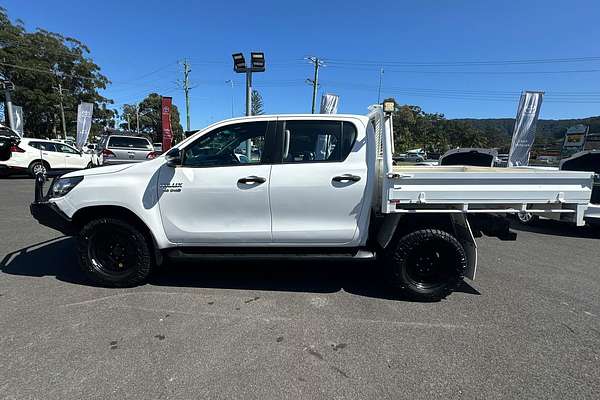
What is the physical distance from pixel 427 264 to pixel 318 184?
1525 mm

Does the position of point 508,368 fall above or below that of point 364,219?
below

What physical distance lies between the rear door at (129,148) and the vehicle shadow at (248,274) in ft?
31.9

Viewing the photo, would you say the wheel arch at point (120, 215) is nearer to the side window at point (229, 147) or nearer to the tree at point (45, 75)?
the side window at point (229, 147)

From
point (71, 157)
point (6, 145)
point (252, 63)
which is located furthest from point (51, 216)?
point (71, 157)

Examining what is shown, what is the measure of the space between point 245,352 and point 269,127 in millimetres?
2258

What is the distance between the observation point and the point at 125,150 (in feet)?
45.5

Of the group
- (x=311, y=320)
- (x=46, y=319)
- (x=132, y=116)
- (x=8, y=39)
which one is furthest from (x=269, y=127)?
(x=132, y=116)

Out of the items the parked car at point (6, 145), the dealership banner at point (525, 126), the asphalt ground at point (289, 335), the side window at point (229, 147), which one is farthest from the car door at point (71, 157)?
the dealership banner at point (525, 126)

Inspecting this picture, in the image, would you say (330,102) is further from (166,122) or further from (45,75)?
(45,75)

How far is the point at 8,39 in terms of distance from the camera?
112 ft

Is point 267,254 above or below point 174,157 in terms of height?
below

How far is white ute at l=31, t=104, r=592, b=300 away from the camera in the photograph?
135 inches

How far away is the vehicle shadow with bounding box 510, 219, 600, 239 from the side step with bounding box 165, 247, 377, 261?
5.82 m

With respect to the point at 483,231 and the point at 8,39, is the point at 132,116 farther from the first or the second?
the point at 483,231
